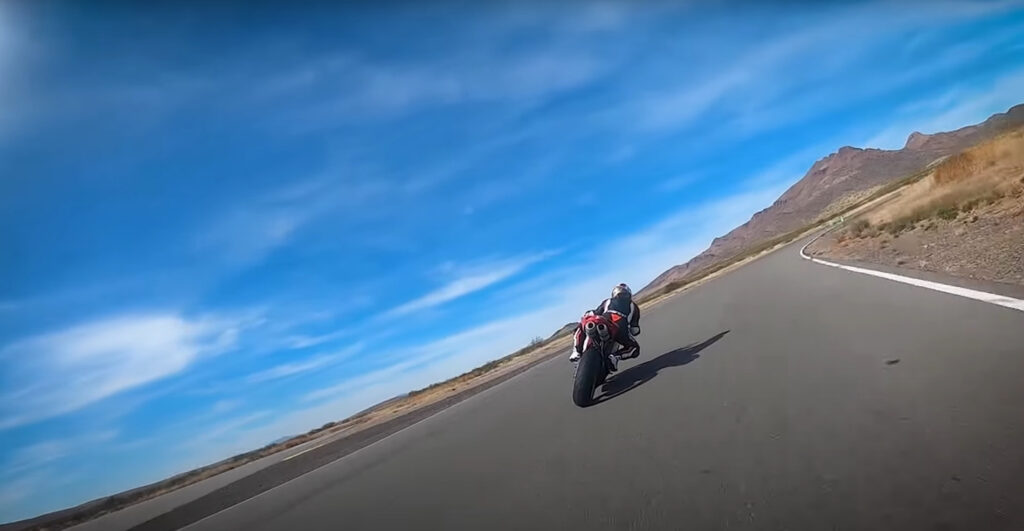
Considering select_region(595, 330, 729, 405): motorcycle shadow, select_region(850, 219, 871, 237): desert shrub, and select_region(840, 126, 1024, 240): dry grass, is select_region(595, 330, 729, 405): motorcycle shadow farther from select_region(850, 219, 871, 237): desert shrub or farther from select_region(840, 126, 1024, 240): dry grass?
select_region(850, 219, 871, 237): desert shrub

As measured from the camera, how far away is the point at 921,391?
523cm

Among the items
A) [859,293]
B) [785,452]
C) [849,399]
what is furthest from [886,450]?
[859,293]

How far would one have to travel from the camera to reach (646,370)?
10180mm

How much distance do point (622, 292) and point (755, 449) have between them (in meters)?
5.78

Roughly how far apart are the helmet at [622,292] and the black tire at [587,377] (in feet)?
5.62

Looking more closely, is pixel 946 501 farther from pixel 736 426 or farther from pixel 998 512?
pixel 736 426

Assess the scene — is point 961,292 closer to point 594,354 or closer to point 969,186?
point 594,354

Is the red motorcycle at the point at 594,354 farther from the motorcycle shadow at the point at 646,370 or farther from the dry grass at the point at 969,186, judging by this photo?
the dry grass at the point at 969,186

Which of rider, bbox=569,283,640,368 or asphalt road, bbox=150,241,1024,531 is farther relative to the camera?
rider, bbox=569,283,640,368

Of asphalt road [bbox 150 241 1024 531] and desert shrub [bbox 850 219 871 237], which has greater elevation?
desert shrub [bbox 850 219 871 237]

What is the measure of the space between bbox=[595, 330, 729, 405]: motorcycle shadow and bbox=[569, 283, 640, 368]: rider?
37 centimetres

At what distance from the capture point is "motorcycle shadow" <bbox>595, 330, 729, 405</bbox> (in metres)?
9.09

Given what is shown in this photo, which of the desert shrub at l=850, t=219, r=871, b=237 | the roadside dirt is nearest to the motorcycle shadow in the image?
the roadside dirt

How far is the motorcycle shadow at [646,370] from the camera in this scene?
358 inches
